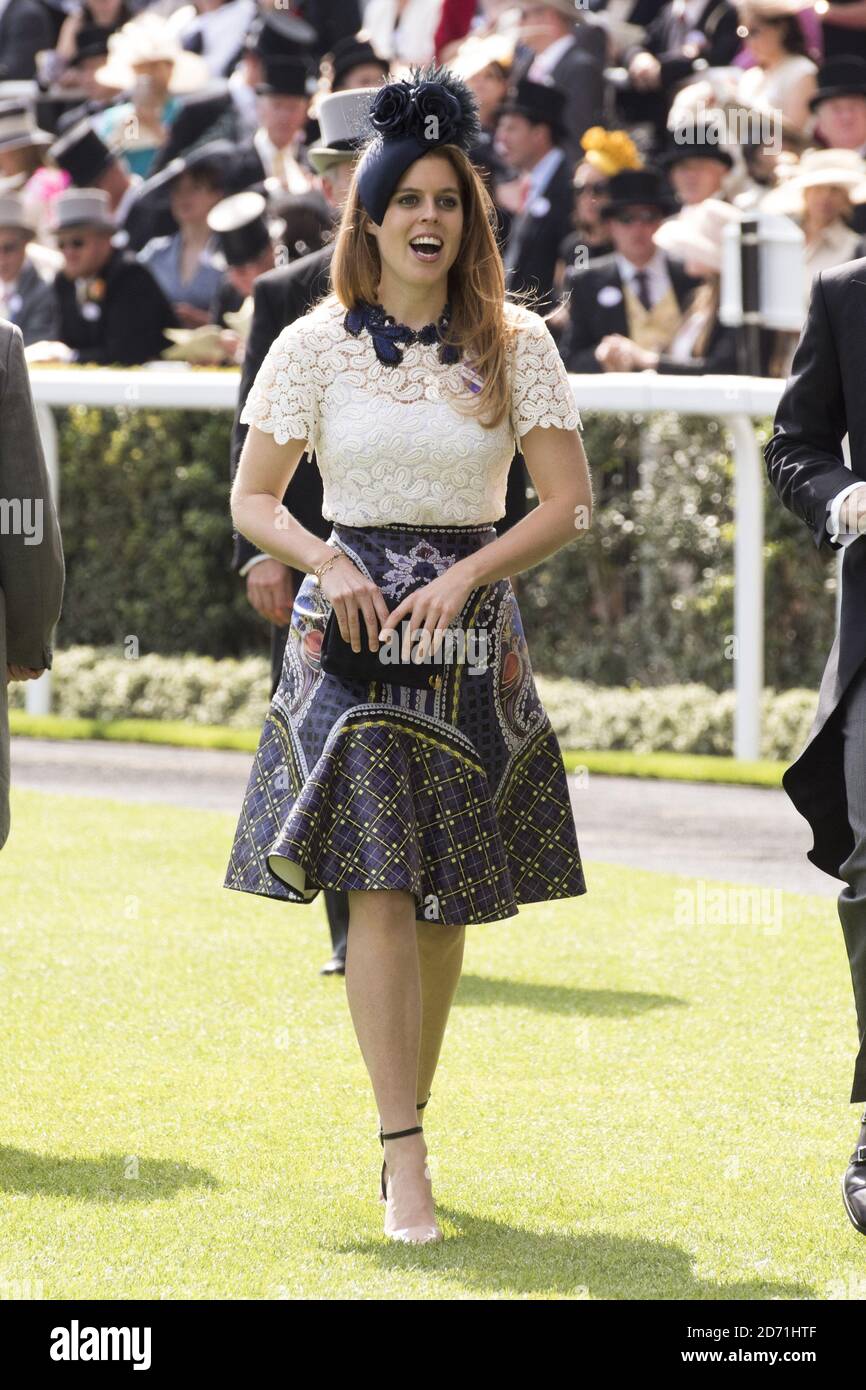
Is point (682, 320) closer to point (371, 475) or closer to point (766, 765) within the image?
point (766, 765)

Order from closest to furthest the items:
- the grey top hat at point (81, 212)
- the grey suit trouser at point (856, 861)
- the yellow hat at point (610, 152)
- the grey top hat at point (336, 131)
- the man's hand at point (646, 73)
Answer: the grey suit trouser at point (856, 861)
the grey top hat at point (336, 131)
the yellow hat at point (610, 152)
the man's hand at point (646, 73)
the grey top hat at point (81, 212)

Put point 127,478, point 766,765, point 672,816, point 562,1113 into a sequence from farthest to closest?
point 127,478 → point 766,765 → point 672,816 → point 562,1113

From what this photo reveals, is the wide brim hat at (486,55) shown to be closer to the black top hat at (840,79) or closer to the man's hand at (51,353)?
the black top hat at (840,79)

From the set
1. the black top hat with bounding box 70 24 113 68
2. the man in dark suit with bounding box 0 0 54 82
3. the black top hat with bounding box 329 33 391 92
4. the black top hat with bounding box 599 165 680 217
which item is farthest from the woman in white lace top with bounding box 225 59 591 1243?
the man in dark suit with bounding box 0 0 54 82

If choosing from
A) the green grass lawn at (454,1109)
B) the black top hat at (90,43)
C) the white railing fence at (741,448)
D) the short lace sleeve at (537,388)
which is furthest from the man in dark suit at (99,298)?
the short lace sleeve at (537,388)

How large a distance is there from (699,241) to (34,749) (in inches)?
184

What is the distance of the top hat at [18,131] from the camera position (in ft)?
52.5

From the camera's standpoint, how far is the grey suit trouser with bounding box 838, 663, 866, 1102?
3.85 meters

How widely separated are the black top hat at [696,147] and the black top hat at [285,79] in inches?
102

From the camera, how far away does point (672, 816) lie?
387 inches

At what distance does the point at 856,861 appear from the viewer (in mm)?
3879

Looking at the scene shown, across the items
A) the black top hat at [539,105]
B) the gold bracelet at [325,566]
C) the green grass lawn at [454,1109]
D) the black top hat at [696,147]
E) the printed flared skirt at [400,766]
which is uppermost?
the black top hat at [539,105]

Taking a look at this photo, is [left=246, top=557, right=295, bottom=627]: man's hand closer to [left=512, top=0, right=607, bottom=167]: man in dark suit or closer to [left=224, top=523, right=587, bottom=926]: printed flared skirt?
[left=224, top=523, right=587, bottom=926]: printed flared skirt

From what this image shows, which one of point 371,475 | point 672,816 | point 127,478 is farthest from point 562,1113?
point 127,478
